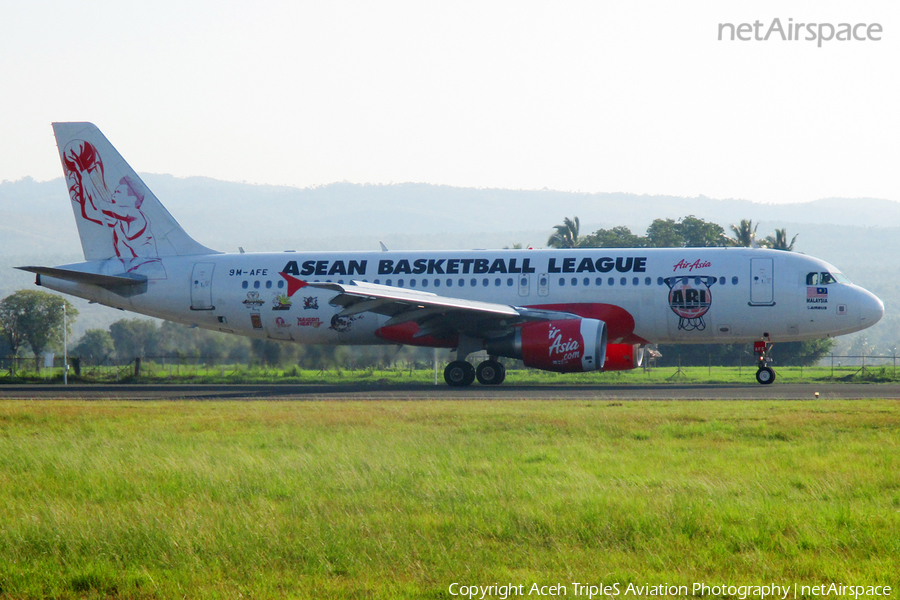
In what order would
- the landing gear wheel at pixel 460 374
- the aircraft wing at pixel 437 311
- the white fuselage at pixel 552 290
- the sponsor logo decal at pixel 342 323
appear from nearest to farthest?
the aircraft wing at pixel 437 311
the white fuselage at pixel 552 290
the landing gear wheel at pixel 460 374
the sponsor logo decal at pixel 342 323

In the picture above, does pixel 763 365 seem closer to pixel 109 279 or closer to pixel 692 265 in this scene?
→ pixel 692 265

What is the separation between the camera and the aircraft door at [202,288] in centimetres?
3077

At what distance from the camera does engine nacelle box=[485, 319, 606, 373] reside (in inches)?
982

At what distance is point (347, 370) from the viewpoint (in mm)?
38469

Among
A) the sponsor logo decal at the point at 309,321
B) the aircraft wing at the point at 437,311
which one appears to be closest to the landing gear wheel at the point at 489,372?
the aircraft wing at the point at 437,311

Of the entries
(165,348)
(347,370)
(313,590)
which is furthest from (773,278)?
(165,348)

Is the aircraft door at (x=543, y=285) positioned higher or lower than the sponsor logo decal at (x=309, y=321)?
higher

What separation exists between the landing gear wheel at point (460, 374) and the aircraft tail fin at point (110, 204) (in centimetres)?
1025

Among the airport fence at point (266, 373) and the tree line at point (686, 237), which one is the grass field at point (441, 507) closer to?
the airport fence at point (266, 373)

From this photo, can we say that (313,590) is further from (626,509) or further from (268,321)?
(268,321)

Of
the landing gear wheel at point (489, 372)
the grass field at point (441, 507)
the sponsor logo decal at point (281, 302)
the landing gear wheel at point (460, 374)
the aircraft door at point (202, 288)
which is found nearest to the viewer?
the grass field at point (441, 507)

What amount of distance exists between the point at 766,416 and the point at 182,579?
40.0 feet

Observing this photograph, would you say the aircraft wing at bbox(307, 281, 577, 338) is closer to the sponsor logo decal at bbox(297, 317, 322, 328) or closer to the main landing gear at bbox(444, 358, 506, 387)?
the main landing gear at bbox(444, 358, 506, 387)

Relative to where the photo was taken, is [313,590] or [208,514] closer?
[313,590]
